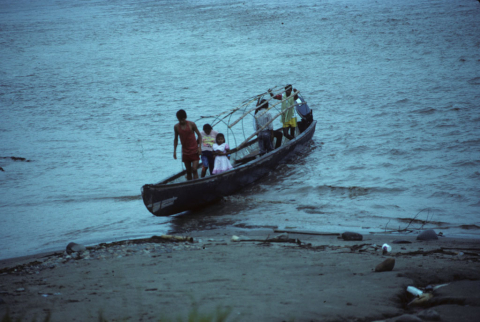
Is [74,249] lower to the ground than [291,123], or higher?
lower

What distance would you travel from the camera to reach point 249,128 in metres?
16.5

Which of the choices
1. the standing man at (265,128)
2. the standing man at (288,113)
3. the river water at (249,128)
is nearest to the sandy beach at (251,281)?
the river water at (249,128)

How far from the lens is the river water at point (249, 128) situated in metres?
8.86

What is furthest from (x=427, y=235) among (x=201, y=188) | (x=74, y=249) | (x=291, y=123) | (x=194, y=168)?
(x=291, y=123)

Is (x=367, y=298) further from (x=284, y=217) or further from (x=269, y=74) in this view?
(x=269, y=74)

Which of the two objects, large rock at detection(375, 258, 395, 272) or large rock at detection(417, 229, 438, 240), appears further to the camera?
large rock at detection(417, 229, 438, 240)

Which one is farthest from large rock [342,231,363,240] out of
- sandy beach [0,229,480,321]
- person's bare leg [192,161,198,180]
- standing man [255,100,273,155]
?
standing man [255,100,273,155]

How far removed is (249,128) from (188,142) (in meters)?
7.98

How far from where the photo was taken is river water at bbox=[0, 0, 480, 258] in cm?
886

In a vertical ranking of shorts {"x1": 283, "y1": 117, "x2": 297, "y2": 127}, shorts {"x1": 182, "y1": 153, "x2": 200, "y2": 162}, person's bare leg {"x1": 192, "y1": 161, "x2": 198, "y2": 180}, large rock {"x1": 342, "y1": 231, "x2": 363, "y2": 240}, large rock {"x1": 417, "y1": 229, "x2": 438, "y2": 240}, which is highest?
shorts {"x1": 283, "y1": 117, "x2": 297, "y2": 127}

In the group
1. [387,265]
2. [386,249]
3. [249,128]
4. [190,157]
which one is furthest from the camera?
[249,128]

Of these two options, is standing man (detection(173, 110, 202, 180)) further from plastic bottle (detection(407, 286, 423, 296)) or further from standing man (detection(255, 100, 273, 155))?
plastic bottle (detection(407, 286, 423, 296))

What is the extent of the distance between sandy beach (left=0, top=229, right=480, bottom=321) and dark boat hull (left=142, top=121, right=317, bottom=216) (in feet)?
3.70

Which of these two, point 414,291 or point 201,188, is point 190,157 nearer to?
point 201,188
